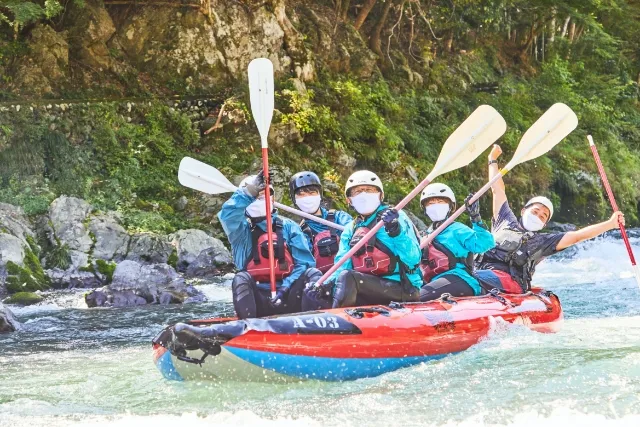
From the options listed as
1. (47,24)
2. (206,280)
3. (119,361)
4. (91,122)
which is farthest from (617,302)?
(47,24)

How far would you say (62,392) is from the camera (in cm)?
539

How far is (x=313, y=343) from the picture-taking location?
5184 mm

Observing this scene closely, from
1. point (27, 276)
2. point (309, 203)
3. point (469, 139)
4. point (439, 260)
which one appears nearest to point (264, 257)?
point (309, 203)

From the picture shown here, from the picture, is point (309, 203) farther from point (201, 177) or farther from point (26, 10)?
point (26, 10)

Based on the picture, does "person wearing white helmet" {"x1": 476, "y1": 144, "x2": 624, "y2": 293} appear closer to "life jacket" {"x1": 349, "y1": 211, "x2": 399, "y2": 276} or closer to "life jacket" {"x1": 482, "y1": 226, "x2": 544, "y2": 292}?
"life jacket" {"x1": 482, "y1": 226, "x2": 544, "y2": 292}

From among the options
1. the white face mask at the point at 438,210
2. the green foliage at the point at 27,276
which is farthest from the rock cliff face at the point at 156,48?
the white face mask at the point at 438,210

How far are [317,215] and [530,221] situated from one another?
172cm

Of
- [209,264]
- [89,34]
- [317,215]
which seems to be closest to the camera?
[317,215]

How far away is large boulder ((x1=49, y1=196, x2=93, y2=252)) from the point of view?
10.9 m

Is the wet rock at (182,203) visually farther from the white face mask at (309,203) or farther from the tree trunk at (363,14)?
the tree trunk at (363,14)

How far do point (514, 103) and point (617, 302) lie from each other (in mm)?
11371

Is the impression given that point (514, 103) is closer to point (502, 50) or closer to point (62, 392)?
point (502, 50)

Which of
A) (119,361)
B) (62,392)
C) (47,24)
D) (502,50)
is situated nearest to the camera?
(62,392)

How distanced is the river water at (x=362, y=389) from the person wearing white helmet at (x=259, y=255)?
79 centimetres
